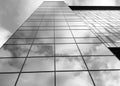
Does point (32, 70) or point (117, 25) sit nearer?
point (32, 70)

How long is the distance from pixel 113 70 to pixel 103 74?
0.77 metres

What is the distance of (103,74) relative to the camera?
743 centimetres

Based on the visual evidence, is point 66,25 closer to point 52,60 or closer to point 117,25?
point 52,60

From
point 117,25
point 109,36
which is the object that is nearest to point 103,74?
point 109,36

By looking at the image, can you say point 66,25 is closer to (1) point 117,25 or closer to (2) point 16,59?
(2) point 16,59

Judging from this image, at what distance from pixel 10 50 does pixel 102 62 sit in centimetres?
585

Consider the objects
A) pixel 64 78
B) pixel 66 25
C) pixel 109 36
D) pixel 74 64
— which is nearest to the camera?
pixel 64 78

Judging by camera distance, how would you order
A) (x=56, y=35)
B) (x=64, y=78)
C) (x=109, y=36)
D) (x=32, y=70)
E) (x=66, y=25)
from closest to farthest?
1. (x=64, y=78)
2. (x=32, y=70)
3. (x=56, y=35)
4. (x=66, y=25)
5. (x=109, y=36)

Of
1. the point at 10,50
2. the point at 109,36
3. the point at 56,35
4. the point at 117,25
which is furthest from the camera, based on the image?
the point at 117,25

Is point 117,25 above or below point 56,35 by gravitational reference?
below

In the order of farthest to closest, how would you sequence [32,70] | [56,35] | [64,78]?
[56,35]
[32,70]
[64,78]

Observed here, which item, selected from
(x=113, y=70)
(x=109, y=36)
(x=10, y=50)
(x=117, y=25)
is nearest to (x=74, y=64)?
(x=113, y=70)

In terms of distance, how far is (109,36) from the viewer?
26.4m

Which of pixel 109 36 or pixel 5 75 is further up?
pixel 5 75
